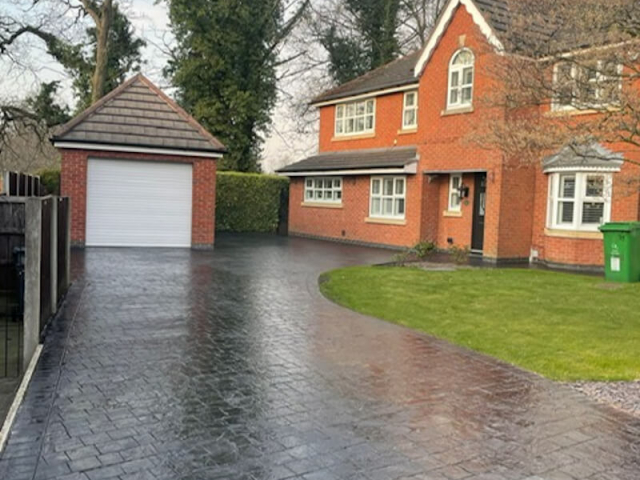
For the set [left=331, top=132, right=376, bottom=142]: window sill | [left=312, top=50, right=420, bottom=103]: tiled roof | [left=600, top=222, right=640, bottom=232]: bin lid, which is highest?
[left=312, top=50, right=420, bottom=103]: tiled roof

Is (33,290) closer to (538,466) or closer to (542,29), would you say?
(538,466)

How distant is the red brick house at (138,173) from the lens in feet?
60.2

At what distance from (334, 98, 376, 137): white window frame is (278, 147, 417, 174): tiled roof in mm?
893

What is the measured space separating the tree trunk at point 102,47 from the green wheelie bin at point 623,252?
952 inches

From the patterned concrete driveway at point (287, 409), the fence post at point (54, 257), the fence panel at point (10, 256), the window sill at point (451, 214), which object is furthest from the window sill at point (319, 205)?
the fence post at point (54, 257)

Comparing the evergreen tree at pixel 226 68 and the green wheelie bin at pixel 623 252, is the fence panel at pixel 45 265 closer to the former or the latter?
the green wheelie bin at pixel 623 252

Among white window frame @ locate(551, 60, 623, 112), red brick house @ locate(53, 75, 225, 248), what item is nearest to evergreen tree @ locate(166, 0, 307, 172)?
red brick house @ locate(53, 75, 225, 248)

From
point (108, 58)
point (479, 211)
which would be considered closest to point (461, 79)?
point (479, 211)

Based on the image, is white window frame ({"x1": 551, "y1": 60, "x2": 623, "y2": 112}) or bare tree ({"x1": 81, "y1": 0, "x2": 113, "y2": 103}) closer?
white window frame ({"x1": 551, "y1": 60, "x2": 623, "y2": 112})

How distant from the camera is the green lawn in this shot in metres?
7.28

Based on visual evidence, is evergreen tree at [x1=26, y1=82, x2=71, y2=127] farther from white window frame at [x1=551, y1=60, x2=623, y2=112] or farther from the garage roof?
white window frame at [x1=551, y1=60, x2=623, y2=112]

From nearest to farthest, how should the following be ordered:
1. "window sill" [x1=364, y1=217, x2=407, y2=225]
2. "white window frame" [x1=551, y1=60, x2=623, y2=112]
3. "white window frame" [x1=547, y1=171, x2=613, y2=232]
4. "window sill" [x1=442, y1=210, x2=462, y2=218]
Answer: "white window frame" [x1=551, y1=60, x2=623, y2=112] → "white window frame" [x1=547, y1=171, x2=613, y2=232] → "window sill" [x1=442, y1=210, x2=462, y2=218] → "window sill" [x1=364, y1=217, x2=407, y2=225]

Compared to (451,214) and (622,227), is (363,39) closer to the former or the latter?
(451,214)

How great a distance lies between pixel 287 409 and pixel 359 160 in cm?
1964
